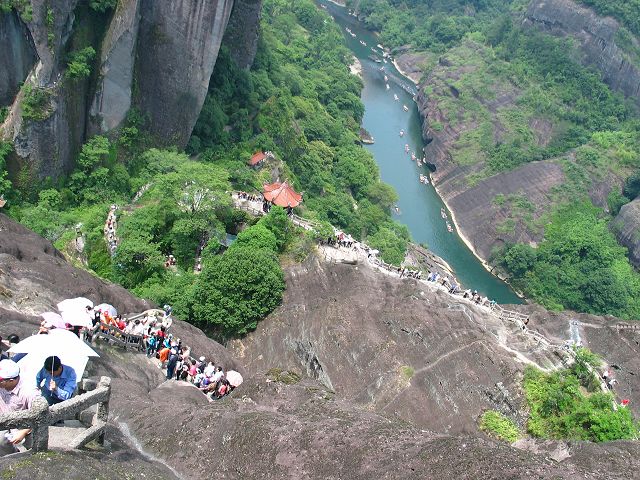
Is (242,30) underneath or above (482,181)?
above

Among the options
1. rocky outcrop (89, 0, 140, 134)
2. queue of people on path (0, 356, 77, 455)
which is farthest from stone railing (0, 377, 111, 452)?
rocky outcrop (89, 0, 140, 134)

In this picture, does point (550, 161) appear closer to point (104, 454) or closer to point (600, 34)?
point (600, 34)

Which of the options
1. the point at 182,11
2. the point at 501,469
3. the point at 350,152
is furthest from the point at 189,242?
the point at 350,152

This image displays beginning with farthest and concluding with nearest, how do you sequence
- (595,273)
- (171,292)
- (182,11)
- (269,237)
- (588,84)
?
(588,84) < (595,273) < (182,11) < (269,237) < (171,292)

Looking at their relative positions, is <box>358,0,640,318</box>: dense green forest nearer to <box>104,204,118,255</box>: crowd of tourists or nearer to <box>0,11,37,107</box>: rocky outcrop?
<box>104,204,118,255</box>: crowd of tourists

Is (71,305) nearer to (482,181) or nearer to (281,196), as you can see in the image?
(281,196)

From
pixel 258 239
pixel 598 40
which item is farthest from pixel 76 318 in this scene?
pixel 598 40
